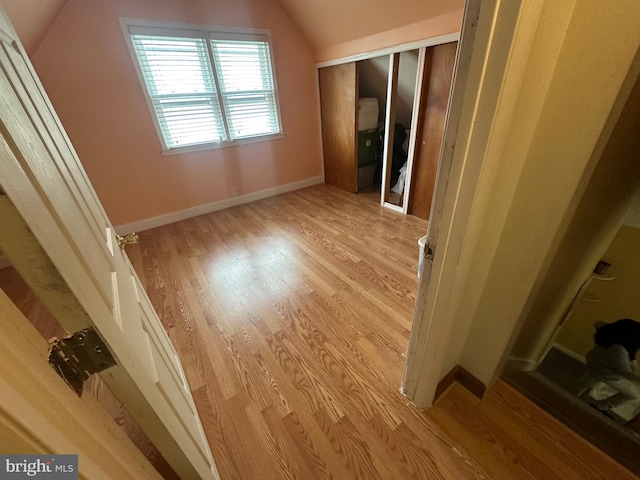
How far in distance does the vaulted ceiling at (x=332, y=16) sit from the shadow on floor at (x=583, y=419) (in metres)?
2.59

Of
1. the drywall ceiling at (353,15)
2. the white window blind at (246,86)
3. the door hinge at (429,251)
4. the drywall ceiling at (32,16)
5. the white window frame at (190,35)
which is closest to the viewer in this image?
the door hinge at (429,251)

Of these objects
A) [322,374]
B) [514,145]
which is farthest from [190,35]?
[322,374]

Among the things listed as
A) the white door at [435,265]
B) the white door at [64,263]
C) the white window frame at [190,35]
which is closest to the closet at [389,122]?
the white window frame at [190,35]

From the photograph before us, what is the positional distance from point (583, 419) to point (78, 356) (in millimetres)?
1854

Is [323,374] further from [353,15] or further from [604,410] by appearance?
[353,15]

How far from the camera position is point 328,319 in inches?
68.7

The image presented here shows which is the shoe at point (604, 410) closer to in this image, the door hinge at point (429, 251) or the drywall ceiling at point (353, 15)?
the door hinge at point (429, 251)

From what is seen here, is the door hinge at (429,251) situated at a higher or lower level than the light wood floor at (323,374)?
higher

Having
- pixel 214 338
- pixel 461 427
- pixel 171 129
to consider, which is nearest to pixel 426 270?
pixel 461 427

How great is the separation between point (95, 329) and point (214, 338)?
1.36 m

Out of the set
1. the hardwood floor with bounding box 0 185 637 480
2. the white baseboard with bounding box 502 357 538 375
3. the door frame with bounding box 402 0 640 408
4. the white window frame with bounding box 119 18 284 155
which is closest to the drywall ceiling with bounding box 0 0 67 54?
the white window frame with bounding box 119 18 284 155

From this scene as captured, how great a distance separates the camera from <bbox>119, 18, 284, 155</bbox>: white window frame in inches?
96.4

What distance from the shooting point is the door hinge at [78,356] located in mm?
388

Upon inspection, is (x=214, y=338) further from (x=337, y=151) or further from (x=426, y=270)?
(x=337, y=151)
